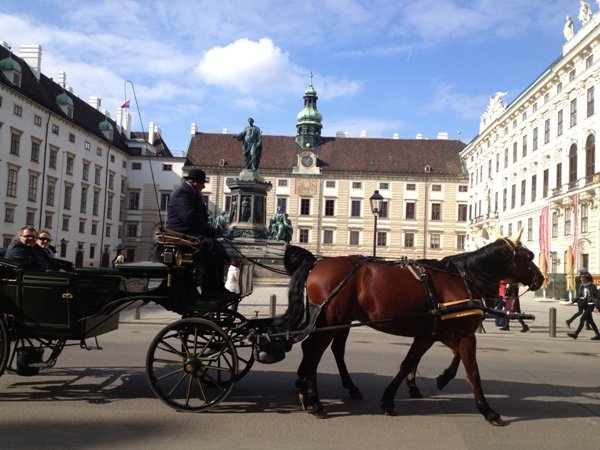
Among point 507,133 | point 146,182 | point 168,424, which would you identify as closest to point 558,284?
point 507,133

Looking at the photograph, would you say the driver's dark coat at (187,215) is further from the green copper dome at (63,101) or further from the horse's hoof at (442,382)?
Answer: the green copper dome at (63,101)

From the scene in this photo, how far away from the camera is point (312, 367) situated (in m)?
5.77

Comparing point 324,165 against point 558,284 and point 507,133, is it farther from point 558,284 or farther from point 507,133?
point 558,284

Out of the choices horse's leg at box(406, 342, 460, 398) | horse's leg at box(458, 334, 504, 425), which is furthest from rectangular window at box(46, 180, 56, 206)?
horse's leg at box(458, 334, 504, 425)

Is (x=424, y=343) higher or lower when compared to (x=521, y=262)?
lower

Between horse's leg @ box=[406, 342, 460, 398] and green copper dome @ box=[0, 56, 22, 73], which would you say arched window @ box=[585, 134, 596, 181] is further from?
green copper dome @ box=[0, 56, 22, 73]

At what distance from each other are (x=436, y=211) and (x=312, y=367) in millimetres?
62759

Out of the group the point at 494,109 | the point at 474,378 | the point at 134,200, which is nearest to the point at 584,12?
the point at 494,109

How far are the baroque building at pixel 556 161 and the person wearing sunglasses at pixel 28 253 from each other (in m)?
27.8

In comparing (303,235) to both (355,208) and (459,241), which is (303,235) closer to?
(355,208)

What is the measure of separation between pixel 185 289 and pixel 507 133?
160 feet

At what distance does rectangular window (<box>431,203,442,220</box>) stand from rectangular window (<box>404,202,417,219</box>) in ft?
6.76

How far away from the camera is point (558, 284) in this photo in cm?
3297

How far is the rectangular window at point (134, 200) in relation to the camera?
63406 mm
